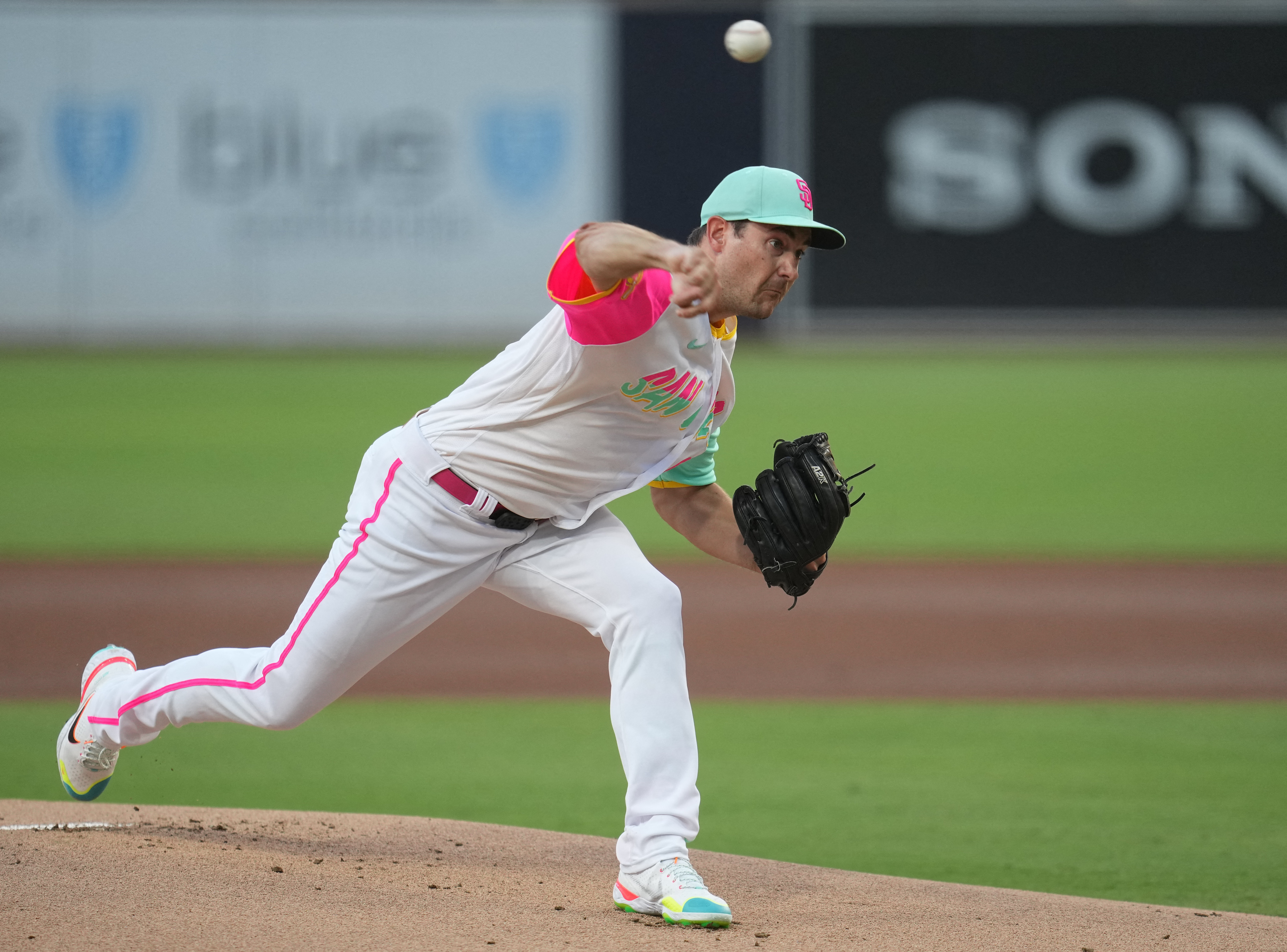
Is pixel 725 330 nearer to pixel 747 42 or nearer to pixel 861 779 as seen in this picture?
pixel 747 42

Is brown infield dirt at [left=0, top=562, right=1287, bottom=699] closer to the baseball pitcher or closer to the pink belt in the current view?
the baseball pitcher

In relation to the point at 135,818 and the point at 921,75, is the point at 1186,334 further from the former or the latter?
the point at 135,818

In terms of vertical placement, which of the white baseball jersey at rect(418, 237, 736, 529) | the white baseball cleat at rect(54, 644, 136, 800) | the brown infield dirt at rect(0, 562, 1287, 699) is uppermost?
the white baseball jersey at rect(418, 237, 736, 529)

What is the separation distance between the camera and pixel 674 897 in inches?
135

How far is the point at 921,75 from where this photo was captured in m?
20.1

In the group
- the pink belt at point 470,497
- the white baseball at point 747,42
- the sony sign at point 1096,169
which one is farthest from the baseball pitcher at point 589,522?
the sony sign at point 1096,169

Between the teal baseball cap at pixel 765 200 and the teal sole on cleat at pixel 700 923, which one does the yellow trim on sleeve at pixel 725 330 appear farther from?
→ the teal sole on cleat at pixel 700 923

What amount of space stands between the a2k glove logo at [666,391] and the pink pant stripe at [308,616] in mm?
642

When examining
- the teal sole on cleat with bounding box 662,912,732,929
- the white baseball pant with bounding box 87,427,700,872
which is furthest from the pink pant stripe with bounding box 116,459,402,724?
the teal sole on cleat with bounding box 662,912,732,929

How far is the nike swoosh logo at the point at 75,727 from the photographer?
4.10 metres

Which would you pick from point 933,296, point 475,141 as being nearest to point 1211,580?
point 933,296

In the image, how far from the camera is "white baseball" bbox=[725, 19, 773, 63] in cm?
472

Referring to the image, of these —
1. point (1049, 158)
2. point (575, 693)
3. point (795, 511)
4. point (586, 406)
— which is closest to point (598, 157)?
point (1049, 158)

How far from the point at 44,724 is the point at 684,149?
15.3 m
